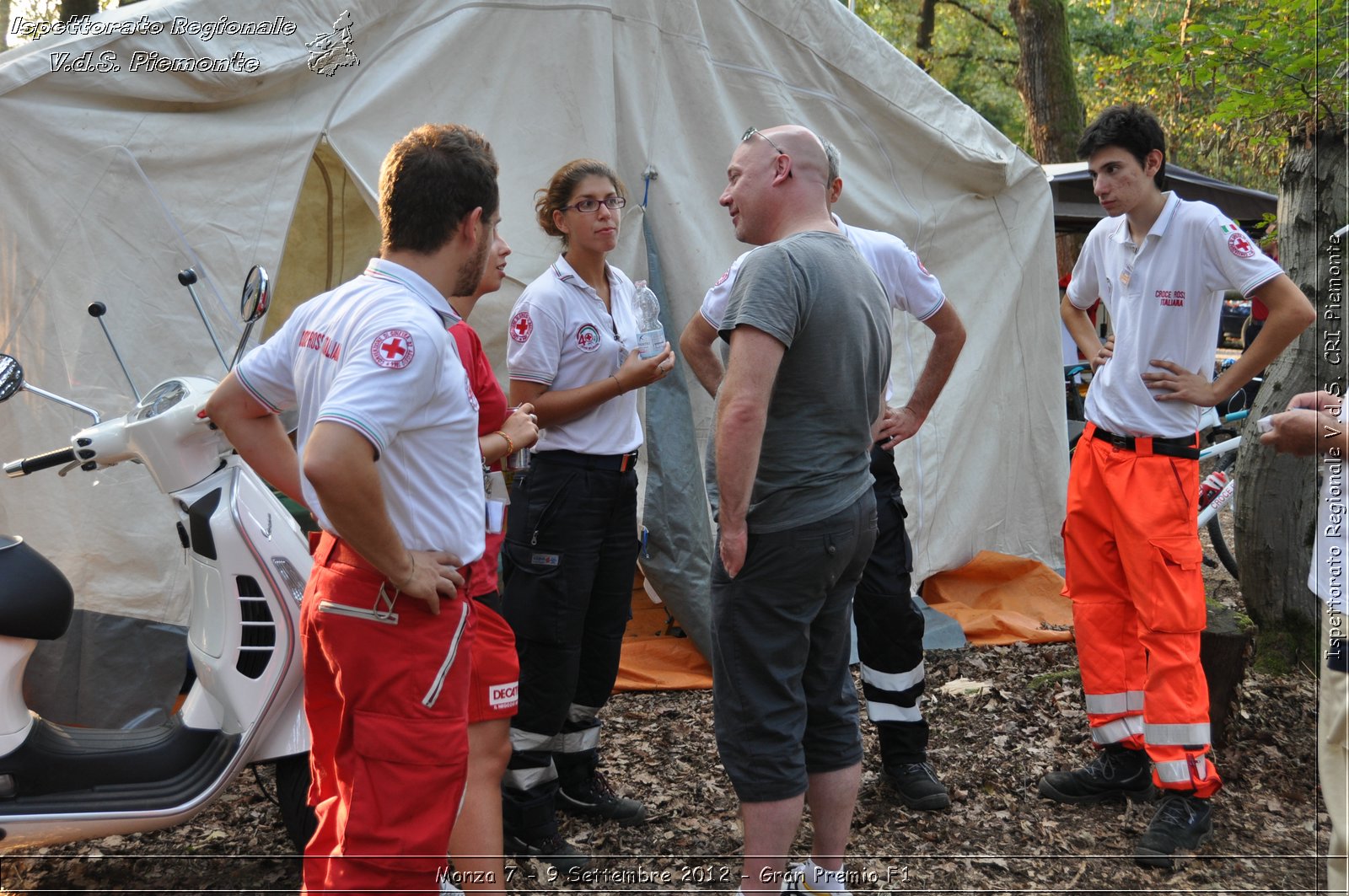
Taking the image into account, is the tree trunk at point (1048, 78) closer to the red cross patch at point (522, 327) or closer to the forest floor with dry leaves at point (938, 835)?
the forest floor with dry leaves at point (938, 835)

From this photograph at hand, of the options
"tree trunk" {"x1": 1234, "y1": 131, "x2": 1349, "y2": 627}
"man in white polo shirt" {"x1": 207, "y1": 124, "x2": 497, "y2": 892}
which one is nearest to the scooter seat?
"man in white polo shirt" {"x1": 207, "y1": 124, "x2": 497, "y2": 892}

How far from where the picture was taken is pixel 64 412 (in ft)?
13.5

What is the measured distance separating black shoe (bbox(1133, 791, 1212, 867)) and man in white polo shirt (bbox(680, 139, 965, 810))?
66cm

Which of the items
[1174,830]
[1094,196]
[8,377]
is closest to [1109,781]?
[1174,830]

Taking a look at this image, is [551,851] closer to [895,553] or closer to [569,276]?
[895,553]

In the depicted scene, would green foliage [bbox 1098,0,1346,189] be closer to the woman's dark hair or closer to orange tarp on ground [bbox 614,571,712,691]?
the woman's dark hair

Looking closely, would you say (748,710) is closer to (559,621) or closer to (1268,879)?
(559,621)

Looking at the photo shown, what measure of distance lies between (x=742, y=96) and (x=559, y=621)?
2.99 metres

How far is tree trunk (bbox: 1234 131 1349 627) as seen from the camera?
14.9 feet

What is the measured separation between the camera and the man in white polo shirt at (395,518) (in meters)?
1.99

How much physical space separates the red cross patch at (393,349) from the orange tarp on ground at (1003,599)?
4284 mm

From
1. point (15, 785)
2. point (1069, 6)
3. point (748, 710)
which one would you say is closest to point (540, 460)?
point (748, 710)

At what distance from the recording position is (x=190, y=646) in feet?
10.3

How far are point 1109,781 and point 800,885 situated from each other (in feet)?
4.75
